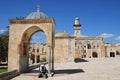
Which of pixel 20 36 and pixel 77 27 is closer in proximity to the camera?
pixel 20 36

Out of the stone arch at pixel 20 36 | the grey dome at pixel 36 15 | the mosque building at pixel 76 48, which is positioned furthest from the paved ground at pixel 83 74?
the mosque building at pixel 76 48

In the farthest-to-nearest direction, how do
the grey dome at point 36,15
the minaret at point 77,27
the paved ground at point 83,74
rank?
the minaret at point 77,27, the grey dome at point 36,15, the paved ground at point 83,74

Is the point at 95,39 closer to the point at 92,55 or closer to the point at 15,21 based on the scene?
the point at 92,55

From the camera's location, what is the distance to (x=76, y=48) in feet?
158

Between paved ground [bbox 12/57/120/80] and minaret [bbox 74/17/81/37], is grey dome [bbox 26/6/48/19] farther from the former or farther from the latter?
minaret [bbox 74/17/81/37]

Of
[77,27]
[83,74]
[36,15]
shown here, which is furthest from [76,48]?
[83,74]

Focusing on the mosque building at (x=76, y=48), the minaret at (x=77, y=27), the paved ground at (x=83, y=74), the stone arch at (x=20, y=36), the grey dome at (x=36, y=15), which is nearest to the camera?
the paved ground at (x=83, y=74)

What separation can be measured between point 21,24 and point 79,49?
36192 millimetres

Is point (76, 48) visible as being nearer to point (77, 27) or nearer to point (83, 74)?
point (77, 27)

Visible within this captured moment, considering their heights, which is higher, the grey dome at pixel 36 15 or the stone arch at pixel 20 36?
the grey dome at pixel 36 15

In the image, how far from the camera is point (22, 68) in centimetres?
1477

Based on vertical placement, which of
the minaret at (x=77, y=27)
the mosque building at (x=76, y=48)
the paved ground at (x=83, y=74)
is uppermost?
A: the minaret at (x=77, y=27)

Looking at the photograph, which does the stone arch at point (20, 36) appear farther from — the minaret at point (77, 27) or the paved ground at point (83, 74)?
the minaret at point (77, 27)

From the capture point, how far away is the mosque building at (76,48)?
28391 millimetres
